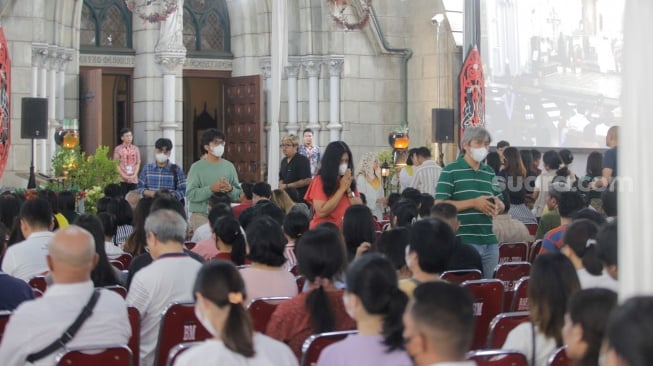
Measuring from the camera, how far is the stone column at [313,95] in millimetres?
19312

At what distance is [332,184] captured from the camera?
8188mm

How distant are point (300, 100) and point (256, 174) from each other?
1615 millimetres

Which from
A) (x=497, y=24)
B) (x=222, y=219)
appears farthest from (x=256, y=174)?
(x=222, y=219)

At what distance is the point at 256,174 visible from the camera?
18797 mm

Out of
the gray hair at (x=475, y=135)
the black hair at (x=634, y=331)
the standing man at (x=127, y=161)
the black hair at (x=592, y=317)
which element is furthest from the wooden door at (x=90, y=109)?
the black hair at (x=634, y=331)

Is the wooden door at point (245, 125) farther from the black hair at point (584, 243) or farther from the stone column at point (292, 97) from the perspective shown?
the black hair at point (584, 243)

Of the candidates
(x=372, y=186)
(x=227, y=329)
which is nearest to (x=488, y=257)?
(x=227, y=329)

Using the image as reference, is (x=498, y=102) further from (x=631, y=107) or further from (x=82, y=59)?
(x=631, y=107)

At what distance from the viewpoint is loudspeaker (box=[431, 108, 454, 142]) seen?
717 inches

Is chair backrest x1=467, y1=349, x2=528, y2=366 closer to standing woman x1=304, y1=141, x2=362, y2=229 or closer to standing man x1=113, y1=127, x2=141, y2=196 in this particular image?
standing woman x1=304, y1=141, x2=362, y2=229

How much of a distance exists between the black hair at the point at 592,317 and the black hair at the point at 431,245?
56.3 inches

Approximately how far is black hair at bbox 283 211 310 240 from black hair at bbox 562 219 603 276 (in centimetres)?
209

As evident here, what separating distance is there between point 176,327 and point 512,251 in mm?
4027

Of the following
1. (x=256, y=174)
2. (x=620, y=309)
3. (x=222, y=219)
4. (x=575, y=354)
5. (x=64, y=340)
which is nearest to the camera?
(x=620, y=309)
